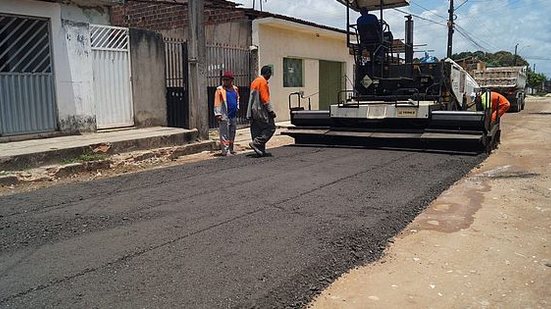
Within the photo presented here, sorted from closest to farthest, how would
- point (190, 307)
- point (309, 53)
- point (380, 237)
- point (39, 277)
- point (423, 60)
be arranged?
point (190, 307) → point (39, 277) → point (380, 237) → point (423, 60) → point (309, 53)

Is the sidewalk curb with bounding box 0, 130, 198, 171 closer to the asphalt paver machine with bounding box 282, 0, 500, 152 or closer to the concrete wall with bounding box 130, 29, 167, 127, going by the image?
the concrete wall with bounding box 130, 29, 167, 127

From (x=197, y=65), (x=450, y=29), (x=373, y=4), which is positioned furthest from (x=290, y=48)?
(x=450, y=29)

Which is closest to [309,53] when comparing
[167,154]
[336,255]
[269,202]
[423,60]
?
[423,60]

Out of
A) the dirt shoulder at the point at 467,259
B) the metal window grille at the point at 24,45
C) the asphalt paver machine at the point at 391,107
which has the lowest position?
the dirt shoulder at the point at 467,259

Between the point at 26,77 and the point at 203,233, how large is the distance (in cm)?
668

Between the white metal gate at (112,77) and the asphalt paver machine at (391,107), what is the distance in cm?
389

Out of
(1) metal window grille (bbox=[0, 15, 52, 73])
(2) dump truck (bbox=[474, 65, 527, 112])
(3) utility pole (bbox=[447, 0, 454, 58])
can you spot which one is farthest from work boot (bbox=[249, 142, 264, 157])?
(2) dump truck (bbox=[474, 65, 527, 112])

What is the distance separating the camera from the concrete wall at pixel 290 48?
1667 cm

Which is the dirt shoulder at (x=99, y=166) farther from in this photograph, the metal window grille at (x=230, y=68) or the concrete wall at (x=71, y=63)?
the metal window grille at (x=230, y=68)

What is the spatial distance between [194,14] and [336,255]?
8.04 m

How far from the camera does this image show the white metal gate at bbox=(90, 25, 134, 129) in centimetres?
1073

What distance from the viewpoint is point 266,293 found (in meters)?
3.44

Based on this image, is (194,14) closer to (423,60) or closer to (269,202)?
(423,60)

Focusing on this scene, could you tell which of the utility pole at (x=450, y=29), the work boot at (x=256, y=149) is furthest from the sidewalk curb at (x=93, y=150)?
the utility pole at (x=450, y=29)
